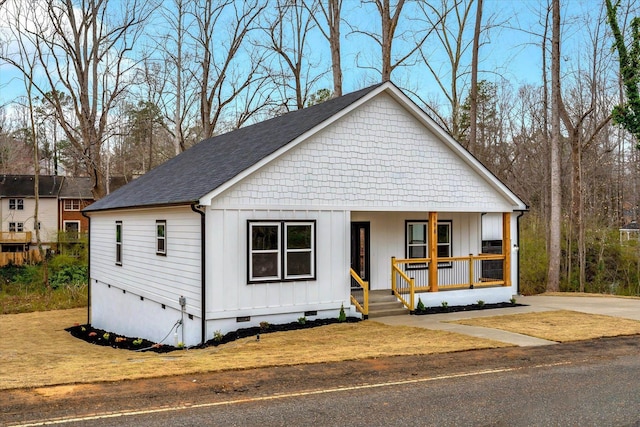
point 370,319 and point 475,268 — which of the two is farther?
point 475,268

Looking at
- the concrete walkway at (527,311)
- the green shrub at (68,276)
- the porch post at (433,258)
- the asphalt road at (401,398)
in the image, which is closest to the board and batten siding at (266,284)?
the concrete walkway at (527,311)

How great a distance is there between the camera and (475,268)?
19141 mm

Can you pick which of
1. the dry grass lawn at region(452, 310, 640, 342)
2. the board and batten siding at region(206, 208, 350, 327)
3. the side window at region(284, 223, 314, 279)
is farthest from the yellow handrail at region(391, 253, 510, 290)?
the side window at region(284, 223, 314, 279)

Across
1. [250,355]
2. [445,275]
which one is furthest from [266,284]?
[445,275]

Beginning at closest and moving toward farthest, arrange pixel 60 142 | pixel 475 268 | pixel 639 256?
pixel 475 268 < pixel 639 256 < pixel 60 142

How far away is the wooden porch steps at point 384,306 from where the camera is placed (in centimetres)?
1573

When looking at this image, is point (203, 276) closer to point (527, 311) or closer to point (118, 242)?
point (118, 242)

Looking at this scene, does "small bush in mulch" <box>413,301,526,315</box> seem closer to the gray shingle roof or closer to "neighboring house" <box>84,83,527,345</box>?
"neighboring house" <box>84,83,527,345</box>

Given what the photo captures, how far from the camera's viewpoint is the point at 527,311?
16688 millimetres

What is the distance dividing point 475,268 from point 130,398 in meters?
13.8

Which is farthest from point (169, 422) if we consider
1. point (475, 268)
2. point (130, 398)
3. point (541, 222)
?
point (541, 222)

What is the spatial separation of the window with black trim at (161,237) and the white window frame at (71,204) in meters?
37.8

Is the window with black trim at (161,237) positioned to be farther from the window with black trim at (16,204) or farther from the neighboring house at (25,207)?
the window with black trim at (16,204)

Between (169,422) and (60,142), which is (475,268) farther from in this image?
(60,142)
